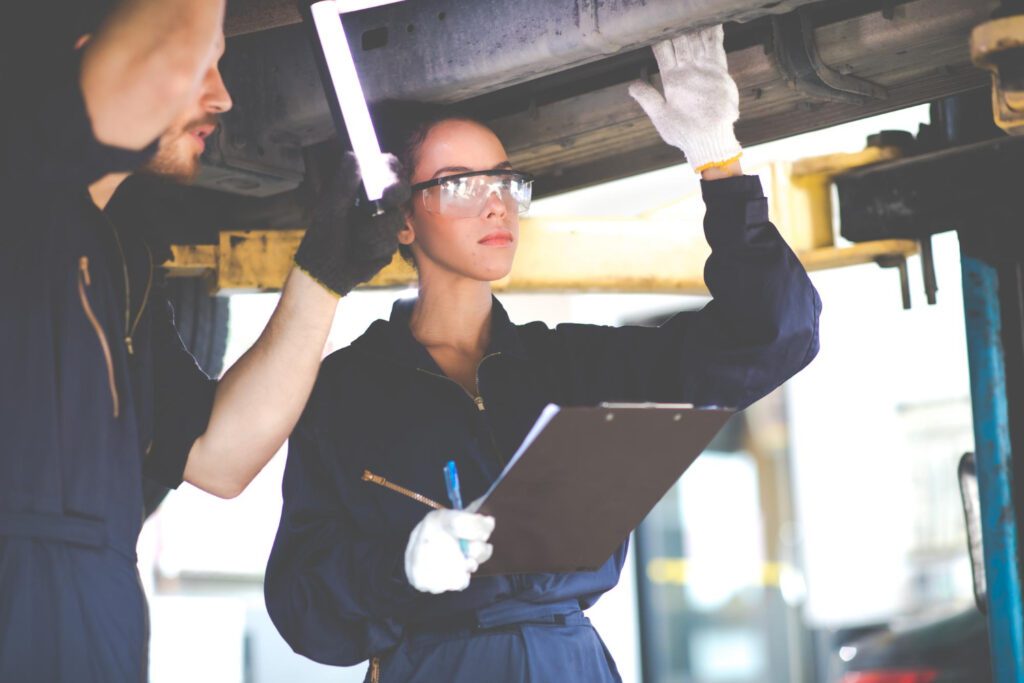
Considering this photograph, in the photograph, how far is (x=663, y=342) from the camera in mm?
2037

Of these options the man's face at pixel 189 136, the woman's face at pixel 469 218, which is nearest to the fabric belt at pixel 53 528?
the man's face at pixel 189 136

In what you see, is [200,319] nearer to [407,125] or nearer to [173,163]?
[407,125]

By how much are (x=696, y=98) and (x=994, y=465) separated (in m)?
0.76

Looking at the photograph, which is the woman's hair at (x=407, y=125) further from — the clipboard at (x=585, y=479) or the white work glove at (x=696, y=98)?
the clipboard at (x=585, y=479)

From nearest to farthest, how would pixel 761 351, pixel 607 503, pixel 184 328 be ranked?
1. pixel 607 503
2. pixel 761 351
3. pixel 184 328

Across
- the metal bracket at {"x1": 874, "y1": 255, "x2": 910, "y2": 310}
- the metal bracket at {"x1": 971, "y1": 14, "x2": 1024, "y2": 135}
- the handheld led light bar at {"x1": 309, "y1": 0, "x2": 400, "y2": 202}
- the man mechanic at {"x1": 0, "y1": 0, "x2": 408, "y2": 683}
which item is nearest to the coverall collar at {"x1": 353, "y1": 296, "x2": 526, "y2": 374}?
the handheld led light bar at {"x1": 309, "y1": 0, "x2": 400, "y2": 202}

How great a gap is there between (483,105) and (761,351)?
0.64 m


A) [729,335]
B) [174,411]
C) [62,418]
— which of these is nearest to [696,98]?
[729,335]

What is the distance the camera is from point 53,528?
134 cm

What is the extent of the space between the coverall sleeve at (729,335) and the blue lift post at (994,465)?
30 cm

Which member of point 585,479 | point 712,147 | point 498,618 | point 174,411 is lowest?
point 498,618

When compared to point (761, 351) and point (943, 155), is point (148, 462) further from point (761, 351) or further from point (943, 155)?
point (943, 155)

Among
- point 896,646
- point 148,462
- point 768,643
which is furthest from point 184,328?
point 768,643

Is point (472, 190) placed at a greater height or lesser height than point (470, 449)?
greater
